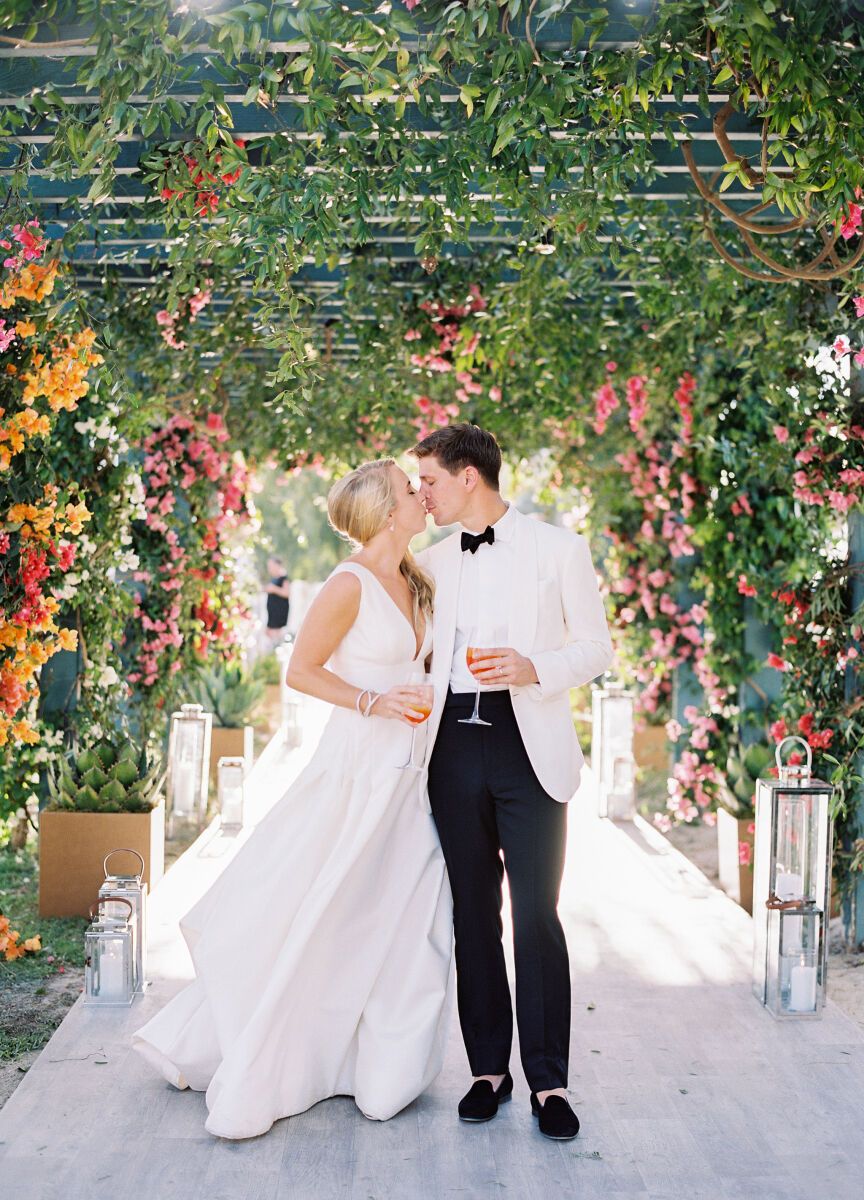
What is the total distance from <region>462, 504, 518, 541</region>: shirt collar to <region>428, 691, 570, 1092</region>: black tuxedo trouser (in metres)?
0.39

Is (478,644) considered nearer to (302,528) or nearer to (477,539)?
(477,539)

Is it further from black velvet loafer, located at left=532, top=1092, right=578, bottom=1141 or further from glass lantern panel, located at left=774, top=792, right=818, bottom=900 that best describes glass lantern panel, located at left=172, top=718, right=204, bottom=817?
black velvet loafer, located at left=532, top=1092, right=578, bottom=1141

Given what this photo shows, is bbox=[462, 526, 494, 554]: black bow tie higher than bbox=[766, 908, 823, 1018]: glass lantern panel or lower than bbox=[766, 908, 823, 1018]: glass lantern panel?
higher

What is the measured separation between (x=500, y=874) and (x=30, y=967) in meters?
2.22

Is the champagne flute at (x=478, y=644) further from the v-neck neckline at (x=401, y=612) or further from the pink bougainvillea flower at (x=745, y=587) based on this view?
the pink bougainvillea flower at (x=745, y=587)

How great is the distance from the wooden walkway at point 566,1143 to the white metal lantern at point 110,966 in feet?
0.23

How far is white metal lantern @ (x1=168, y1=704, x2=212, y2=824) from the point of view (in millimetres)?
7062

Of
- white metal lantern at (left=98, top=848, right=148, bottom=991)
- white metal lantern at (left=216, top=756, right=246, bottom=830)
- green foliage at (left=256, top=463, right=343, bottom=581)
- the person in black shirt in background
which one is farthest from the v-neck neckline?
green foliage at (left=256, top=463, right=343, bottom=581)

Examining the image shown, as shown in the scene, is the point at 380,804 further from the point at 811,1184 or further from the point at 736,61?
the point at 736,61

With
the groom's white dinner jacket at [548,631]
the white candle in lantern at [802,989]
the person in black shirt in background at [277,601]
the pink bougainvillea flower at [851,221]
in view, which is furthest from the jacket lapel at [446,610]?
the person in black shirt in background at [277,601]

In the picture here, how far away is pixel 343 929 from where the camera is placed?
3.38 m

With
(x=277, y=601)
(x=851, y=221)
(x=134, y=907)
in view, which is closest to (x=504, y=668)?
(x=851, y=221)

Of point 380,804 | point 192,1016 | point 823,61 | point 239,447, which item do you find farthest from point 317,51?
point 239,447

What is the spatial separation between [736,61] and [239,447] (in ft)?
18.9
